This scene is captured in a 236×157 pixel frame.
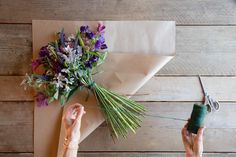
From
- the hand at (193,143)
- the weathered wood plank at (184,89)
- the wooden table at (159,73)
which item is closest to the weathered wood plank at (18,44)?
the wooden table at (159,73)

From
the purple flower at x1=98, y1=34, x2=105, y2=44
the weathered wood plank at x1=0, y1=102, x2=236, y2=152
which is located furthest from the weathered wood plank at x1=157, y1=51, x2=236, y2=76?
the purple flower at x1=98, y1=34, x2=105, y2=44

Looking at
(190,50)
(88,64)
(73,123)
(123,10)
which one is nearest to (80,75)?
(88,64)

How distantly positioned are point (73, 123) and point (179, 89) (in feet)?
1.24

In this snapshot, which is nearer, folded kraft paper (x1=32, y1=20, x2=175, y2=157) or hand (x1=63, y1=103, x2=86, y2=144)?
hand (x1=63, y1=103, x2=86, y2=144)

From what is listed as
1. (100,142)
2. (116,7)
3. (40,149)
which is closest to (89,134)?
(100,142)

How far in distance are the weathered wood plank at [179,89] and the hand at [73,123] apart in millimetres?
204

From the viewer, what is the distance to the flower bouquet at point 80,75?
93 cm

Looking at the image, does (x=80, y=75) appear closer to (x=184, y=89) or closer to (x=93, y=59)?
(x=93, y=59)

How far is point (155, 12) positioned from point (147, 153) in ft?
1.51

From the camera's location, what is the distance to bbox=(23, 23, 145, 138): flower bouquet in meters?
0.93

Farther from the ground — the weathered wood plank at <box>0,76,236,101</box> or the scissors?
the weathered wood plank at <box>0,76,236,101</box>

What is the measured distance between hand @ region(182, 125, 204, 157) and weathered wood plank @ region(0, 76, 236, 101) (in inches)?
7.2

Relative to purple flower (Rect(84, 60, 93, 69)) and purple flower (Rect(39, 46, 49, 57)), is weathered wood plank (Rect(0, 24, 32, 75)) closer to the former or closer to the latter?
purple flower (Rect(39, 46, 49, 57))

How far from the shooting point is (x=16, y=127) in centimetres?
101
